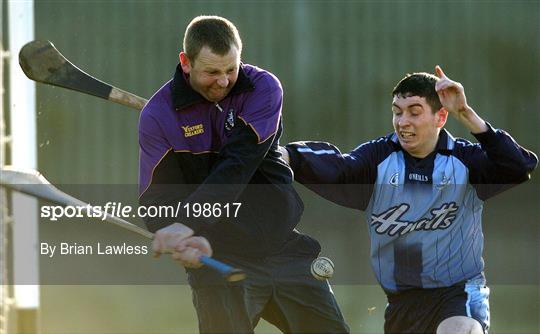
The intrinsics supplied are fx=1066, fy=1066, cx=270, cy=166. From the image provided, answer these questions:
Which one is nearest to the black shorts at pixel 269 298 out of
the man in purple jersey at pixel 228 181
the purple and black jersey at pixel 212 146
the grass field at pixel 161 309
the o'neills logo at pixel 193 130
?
the man in purple jersey at pixel 228 181

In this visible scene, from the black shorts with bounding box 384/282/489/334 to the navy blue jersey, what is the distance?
5 cm

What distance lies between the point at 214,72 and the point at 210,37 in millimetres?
136

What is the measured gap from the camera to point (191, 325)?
7324mm

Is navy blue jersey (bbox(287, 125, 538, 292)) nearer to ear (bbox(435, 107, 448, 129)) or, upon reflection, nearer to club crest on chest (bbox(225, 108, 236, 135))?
ear (bbox(435, 107, 448, 129))

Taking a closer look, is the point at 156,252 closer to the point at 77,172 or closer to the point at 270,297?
the point at 270,297

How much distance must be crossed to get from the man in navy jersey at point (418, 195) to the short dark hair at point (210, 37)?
0.73 meters

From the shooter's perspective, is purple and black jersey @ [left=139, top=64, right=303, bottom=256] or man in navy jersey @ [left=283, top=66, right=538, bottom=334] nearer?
purple and black jersey @ [left=139, top=64, right=303, bottom=256]

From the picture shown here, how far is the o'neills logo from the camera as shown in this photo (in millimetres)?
4223

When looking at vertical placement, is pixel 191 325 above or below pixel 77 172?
below

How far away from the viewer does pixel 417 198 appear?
4723 mm

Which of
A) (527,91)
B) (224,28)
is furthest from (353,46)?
(224,28)

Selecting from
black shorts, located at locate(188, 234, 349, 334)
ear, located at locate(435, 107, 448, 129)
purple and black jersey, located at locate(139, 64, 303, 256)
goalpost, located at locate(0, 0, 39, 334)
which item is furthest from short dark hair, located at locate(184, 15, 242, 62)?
goalpost, located at locate(0, 0, 39, 334)

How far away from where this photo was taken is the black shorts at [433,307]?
452 cm

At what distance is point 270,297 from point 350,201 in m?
0.65
